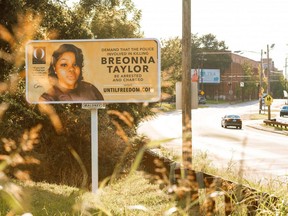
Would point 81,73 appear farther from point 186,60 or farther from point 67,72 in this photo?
point 186,60

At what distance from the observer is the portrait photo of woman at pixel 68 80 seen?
31.8ft

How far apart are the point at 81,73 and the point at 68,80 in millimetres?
281

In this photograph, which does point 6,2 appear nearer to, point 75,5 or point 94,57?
point 94,57

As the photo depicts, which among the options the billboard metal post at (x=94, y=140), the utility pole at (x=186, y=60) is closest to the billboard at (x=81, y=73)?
the billboard metal post at (x=94, y=140)

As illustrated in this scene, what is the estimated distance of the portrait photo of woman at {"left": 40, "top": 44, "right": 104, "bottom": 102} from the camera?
970 cm

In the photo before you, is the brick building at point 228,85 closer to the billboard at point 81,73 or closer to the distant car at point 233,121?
the distant car at point 233,121

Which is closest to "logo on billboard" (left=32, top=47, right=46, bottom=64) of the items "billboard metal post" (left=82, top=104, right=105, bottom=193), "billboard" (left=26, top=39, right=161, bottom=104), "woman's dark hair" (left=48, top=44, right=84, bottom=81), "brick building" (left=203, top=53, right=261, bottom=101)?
"billboard" (left=26, top=39, right=161, bottom=104)

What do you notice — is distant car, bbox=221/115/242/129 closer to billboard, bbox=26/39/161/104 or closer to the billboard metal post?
the billboard metal post

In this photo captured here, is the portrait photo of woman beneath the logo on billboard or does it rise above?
beneath

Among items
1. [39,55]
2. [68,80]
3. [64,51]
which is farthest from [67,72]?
[39,55]

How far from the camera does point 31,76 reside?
9.74m

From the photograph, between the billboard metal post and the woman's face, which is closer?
the billboard metal post

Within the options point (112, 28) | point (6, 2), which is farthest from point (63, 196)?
point (112, 28)

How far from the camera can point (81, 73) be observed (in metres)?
9.74
